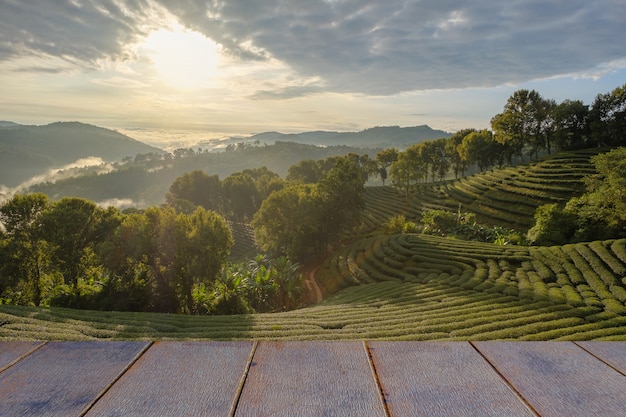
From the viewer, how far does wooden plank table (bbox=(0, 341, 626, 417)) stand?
2.98m

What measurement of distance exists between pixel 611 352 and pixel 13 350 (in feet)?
22.5

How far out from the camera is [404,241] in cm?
3944

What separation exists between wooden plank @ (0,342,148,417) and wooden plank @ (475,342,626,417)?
13.0ft

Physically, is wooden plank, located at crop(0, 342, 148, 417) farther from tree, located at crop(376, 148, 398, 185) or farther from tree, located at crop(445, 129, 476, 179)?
tree, located at crop(376, 148, 398, 185)

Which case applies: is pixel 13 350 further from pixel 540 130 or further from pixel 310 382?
pixel 540 130

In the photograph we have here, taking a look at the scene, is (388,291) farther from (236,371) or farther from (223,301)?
(236,371)

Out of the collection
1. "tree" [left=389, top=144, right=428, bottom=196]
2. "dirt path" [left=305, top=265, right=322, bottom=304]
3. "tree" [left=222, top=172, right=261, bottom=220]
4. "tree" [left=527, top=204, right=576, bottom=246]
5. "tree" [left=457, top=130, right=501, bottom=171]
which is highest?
"tree" [left=457, top=130, right=501, bottom=171]

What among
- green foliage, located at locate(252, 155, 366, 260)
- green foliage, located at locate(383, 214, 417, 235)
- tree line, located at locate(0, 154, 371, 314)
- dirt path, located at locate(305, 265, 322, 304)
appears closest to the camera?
tree line, located at locate(0, 154, 371, 314)

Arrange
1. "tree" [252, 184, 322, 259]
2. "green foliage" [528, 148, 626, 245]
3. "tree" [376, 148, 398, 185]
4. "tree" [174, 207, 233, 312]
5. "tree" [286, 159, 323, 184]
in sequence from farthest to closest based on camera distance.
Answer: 1. "tree" [376, 148, 398, 185]
2. "tree" [286, 159, 323, 184]
3. "tree" [252, 184, 322, 259]
4. "green foliage" [528, 148, 626, 245]
5. "tree" [174, 207, 233, 312]

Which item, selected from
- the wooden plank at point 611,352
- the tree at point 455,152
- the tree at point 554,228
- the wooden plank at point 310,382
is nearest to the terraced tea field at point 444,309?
the wooden plank at point 310,382

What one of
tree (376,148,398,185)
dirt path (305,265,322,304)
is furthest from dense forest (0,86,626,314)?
tree (376,148,398,185)

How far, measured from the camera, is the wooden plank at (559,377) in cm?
301

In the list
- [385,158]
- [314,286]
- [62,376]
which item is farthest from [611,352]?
[385,158]

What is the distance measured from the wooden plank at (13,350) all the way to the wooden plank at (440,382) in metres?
3.89
